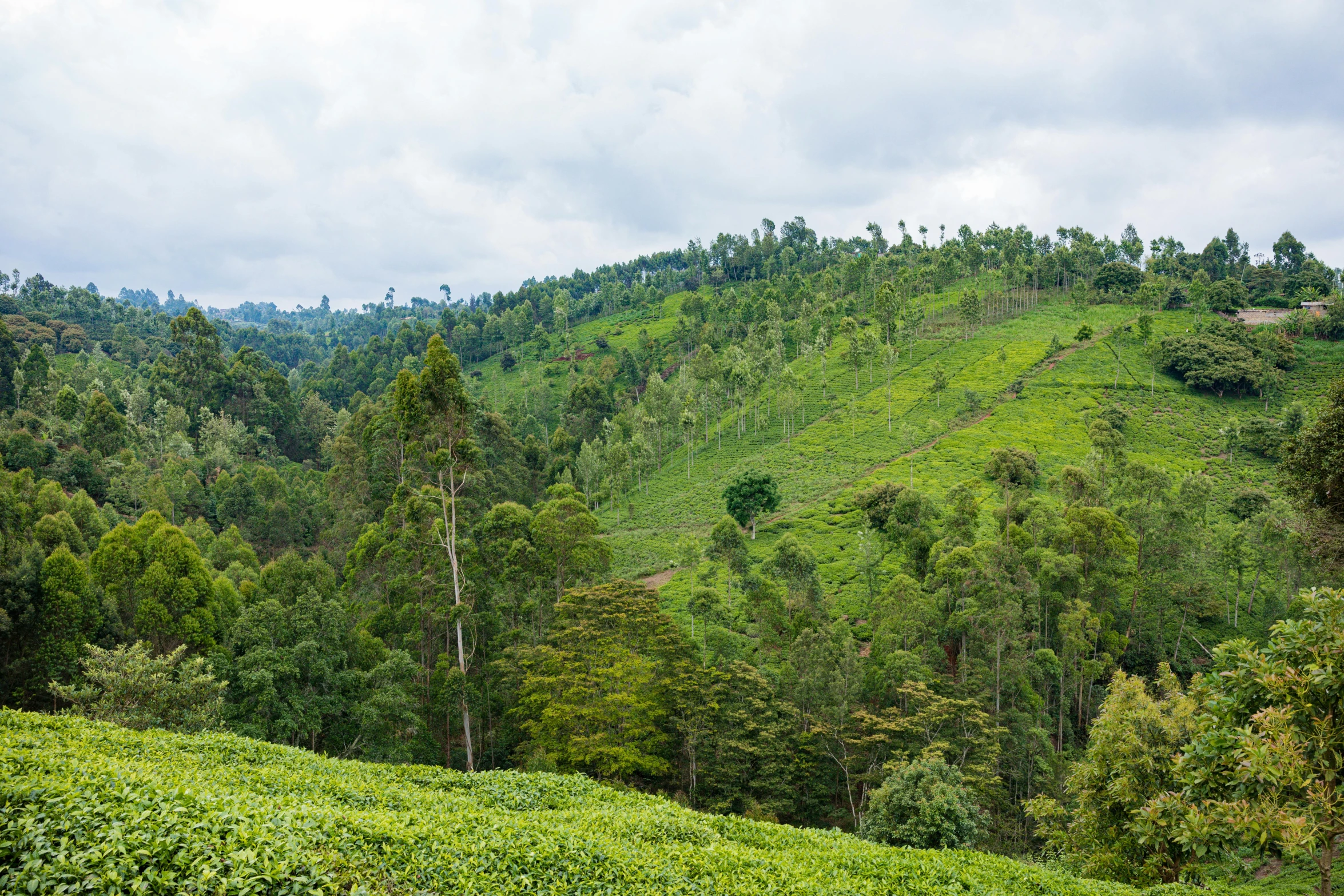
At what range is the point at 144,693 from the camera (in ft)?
66.2

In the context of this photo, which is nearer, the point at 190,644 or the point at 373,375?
the point at 190,644

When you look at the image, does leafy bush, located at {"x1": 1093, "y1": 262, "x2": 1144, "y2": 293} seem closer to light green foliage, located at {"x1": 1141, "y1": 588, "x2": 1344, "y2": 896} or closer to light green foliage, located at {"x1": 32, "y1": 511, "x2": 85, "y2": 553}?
light green foliage, located at {"x1": 1141, "y1": 588, "x2": 1344, "y2": 896}

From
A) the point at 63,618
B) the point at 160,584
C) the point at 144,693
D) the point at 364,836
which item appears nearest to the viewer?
the point at 364,836

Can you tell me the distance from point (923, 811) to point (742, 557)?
21.6 meters

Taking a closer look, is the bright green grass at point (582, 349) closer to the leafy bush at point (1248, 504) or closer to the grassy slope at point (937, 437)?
the grassy slope at point (937, 437)

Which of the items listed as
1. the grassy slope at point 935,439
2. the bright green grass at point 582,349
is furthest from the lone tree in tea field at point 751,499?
the bright green grass at point 582,349

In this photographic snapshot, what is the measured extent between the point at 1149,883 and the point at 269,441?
315ft

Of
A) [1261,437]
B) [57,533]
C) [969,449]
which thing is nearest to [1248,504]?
[1261,437]

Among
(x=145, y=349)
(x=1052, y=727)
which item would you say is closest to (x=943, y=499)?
(x=1052, y=727)

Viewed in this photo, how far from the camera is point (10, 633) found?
83.3ft

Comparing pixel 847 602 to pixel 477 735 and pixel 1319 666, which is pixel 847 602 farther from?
pixel 1319 666

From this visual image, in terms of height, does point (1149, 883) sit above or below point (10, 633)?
below

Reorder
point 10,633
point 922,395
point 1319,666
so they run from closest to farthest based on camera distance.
Result: point 1319,666 → point 10,633 → point 922,395

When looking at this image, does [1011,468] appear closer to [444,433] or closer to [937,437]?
[937,437]
